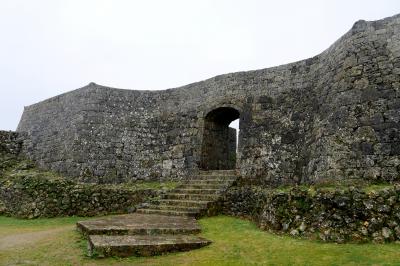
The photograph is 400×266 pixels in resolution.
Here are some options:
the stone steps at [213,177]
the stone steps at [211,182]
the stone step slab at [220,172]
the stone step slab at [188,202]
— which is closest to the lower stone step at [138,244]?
the stone step slab at [188,202]

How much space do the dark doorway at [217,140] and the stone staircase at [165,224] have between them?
1.01 m

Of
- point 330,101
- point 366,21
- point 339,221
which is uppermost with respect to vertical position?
point 366,21

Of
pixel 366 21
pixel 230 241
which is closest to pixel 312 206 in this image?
pixel 230 241

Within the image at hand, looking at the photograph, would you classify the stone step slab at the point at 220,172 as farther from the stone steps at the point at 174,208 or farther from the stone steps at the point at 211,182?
the stone steps at the point at 174,208

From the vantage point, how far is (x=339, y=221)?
5.94 meters

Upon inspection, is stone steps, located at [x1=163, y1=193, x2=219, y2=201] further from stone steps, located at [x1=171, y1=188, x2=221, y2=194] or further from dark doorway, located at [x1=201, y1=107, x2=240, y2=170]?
dark doorway, located at [x1=201, y1=107, x2=240, y2=170]

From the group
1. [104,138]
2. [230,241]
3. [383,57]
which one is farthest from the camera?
[104,138]

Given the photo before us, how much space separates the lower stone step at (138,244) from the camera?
18.2 feet

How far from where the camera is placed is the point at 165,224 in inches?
284

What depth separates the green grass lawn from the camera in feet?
16.4

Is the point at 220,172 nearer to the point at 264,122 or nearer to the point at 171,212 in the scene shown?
the point at 264,122

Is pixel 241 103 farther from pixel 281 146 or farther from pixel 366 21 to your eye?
pixel 366 21

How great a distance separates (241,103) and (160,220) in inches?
Result: 192

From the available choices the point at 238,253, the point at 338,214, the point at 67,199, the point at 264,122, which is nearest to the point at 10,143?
the point at 67,199
